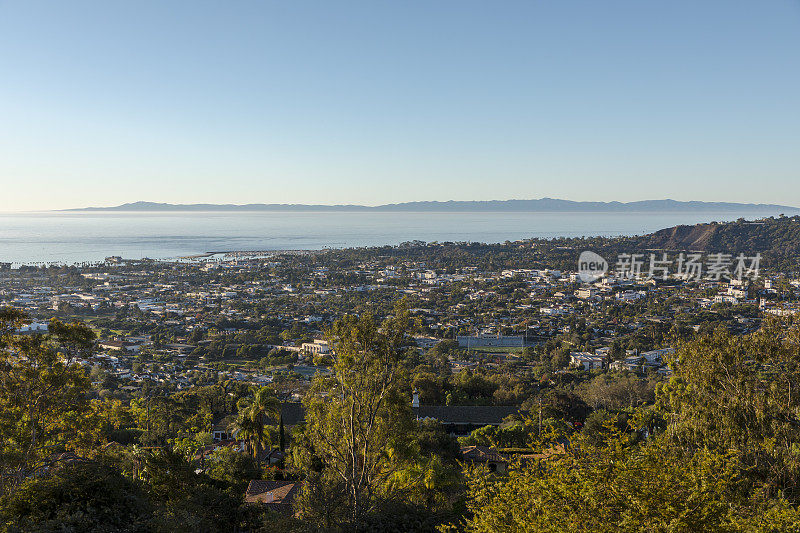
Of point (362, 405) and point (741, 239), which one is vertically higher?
point (741, 239)

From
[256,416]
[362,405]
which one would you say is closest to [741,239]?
[256,416]

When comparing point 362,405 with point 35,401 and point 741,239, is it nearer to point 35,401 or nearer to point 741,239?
point 35,401

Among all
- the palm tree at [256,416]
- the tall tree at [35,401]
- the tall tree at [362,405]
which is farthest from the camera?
the palm tree at [256,416]

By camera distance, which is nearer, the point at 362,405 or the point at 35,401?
the point at 35,401

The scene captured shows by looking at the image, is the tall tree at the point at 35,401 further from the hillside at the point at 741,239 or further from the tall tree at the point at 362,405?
the hillside at the point at 741,239

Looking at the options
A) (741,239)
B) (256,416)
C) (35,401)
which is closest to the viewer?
(35,401)

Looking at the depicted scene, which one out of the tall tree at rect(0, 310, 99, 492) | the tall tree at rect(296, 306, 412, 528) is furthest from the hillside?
the tall tree at rect(0, 310, 99, 492)

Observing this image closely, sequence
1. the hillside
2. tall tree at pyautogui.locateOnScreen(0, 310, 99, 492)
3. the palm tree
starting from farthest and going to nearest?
1. the hillside
2. the palm tree
3. tall tree at pyautogui.locateOnScreen(0, 310, 99, 492)

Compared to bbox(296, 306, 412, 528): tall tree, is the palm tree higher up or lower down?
lower down

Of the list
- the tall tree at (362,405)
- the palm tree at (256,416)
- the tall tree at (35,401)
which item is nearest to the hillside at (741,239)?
the palm tree at (256,416)

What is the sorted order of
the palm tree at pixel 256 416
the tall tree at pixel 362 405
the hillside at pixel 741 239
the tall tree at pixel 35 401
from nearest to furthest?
the tall tree at pixel 35 401, the tall tree at pixel 362 405, the palm tree at pixel 256 416, the hillside at pixel 741 239

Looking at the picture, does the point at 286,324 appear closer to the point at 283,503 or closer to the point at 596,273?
the point at 283,503

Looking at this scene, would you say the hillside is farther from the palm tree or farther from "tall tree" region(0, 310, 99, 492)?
"tall tree" region(0, 310, 99, 492)
